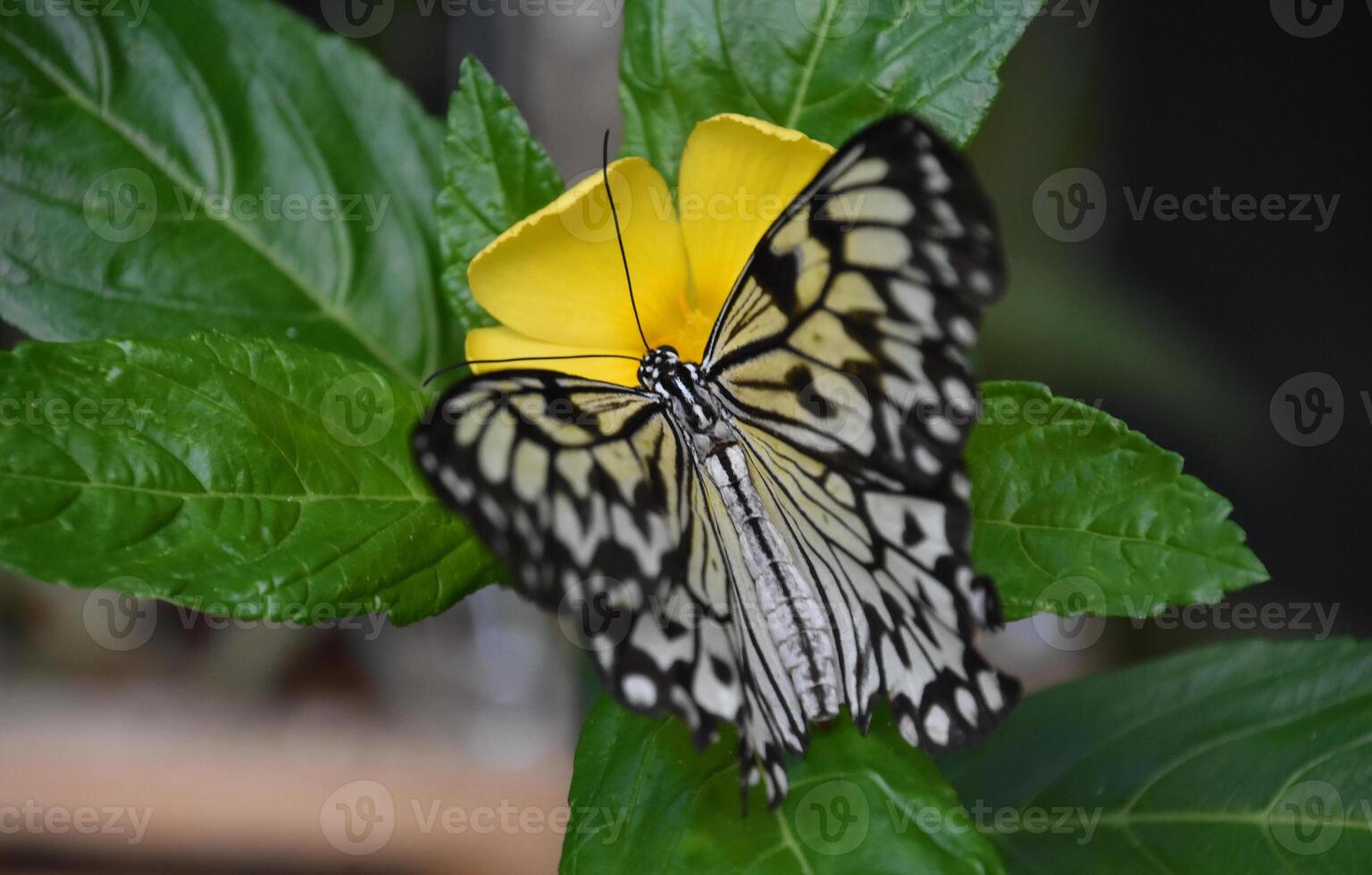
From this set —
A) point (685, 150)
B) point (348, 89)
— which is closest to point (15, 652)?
point (348, 89)

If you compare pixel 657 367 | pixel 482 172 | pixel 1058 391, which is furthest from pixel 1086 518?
pixel 1058 391

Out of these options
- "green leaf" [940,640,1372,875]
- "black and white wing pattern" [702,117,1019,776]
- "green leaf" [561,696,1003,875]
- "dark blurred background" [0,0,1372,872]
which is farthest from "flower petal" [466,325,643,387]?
"dark blurred background" [0,0,1372,872]

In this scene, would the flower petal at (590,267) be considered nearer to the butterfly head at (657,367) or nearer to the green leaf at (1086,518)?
the butterfly head at (657,367)

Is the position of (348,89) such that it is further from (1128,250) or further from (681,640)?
(1128,250)

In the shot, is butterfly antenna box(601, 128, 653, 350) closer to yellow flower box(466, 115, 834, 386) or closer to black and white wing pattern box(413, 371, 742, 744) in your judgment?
yellow flower box(466, 115, 834, 386)

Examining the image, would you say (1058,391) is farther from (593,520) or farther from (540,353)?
(593,520)

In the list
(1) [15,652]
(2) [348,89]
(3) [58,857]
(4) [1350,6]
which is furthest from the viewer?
(1) [15,652]

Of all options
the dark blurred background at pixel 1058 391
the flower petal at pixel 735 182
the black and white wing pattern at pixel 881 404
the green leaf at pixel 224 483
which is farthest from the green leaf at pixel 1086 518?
the dark blurred background at pixel 1058 391
